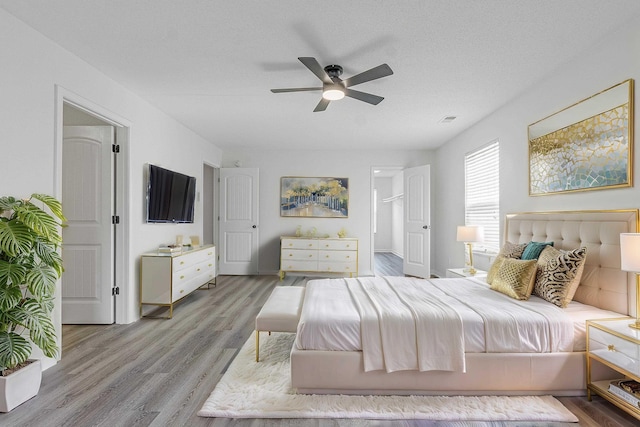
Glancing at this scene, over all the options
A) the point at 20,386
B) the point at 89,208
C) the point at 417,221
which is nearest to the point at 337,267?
the point at 417,221

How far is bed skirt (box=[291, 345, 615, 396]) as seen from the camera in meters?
1.96

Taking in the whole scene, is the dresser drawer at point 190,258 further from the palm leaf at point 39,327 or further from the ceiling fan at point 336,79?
the ceiling fan at point 336,79

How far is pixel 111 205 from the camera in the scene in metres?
3.25

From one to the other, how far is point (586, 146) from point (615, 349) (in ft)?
5.20

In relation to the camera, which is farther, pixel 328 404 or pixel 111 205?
pixel 111 205

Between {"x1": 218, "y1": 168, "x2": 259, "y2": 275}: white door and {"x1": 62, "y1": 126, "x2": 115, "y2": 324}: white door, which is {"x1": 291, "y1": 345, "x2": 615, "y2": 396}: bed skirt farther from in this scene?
{"x1": 218, "y1": 168, "x2": 259, "y2": 275}: white door

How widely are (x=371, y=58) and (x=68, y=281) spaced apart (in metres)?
3.79

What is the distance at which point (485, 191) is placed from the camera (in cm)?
417

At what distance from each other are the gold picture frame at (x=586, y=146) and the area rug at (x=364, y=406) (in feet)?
5.53

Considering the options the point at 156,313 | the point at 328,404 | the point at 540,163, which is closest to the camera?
the point at 328,404

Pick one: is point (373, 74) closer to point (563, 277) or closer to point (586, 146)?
point (586, 146)

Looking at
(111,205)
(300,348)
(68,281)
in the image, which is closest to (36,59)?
(111,205)

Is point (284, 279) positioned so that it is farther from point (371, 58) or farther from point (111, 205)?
point (371, 58)

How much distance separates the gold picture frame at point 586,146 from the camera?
216cm
